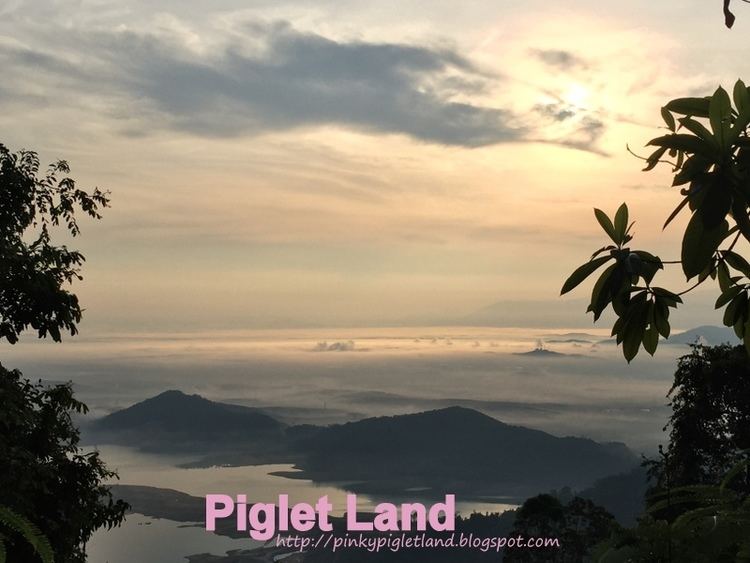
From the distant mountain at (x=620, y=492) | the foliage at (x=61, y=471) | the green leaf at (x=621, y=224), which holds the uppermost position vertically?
the green leaf at (x=621, y=224)

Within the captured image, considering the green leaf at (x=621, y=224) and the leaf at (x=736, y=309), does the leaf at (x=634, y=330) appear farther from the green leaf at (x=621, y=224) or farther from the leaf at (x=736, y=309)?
the leaf at (x=736, y=309)

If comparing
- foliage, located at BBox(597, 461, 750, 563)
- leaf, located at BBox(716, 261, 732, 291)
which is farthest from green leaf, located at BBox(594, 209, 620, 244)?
foliage, located at BBox(597, 461, 750, 563)

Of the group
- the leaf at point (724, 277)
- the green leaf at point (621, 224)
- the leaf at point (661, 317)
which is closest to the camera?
the green leaf at point (621, 224)

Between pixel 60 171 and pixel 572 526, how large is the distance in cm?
2472

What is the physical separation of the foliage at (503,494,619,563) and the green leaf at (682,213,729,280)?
3062cm

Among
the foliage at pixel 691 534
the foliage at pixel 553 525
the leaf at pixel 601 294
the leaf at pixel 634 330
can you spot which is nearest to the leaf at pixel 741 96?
the leaf at pixel 601 294

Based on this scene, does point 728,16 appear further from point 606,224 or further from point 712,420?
point 712,420

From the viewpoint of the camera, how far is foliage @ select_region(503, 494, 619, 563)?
30.9 meters

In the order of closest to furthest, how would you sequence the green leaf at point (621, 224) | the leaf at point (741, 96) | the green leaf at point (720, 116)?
the green leaf at point (720, 116)
the leaf at point (741, 96)
the green leaf at point (621, 224)

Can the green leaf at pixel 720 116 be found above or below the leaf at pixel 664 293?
above

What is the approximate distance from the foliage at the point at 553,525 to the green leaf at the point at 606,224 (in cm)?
3016

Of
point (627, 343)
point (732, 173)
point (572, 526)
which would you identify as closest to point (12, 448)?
point (627, 343)

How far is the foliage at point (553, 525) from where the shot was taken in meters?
30.9

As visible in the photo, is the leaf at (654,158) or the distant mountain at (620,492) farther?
the distant mountain at (620,492)
